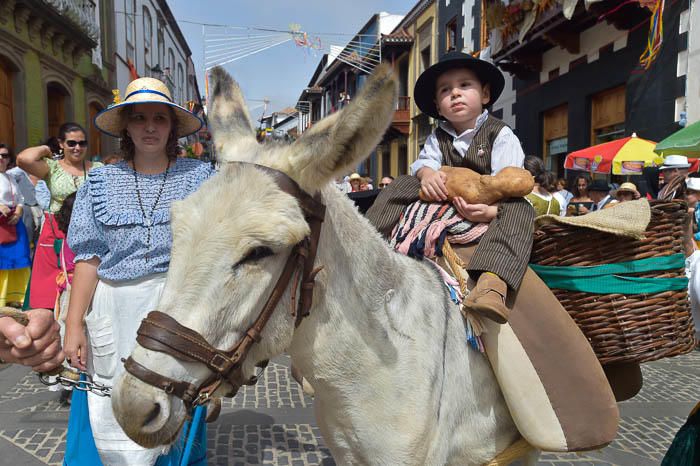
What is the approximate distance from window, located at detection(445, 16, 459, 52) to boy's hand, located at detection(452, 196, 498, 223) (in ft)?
60.3

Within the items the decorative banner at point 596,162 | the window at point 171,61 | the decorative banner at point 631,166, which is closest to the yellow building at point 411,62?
the decorative banner at point 596,162

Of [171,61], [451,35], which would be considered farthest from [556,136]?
[171,61]

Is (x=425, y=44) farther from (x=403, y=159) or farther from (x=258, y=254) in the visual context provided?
(x=258, y=254)

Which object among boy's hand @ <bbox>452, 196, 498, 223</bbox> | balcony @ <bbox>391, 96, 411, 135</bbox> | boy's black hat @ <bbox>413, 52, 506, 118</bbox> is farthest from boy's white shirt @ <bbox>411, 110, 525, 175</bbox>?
balcony @ <bbox>391, 96, 411, 135</bbox>

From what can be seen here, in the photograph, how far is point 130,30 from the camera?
72.4ft

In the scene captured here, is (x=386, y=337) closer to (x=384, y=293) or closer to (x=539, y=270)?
(x=384, y=293)

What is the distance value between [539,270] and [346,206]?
0.99 meters

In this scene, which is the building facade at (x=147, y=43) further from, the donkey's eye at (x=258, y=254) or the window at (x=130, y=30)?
the donkey's eye at (x=258, y=254)

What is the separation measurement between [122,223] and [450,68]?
5.93 feet

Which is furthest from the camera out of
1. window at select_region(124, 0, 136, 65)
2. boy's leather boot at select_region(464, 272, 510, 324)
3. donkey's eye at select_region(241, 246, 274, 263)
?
window at select_region(124, 0, 136, 65)

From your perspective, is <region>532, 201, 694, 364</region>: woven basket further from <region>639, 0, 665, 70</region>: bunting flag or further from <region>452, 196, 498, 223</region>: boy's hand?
<region>639, 0, 665, 70</region>: bunting flag

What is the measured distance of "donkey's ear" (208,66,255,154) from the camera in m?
1.75

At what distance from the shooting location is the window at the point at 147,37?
25.0 metres

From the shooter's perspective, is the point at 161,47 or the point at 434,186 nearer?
the point at 434,186
